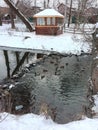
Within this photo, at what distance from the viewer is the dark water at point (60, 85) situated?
11.5 m

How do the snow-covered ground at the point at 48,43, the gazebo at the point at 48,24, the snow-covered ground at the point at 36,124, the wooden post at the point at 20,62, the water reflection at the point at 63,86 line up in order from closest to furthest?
the snow-covered ground at the point at 36,124 → the water reflection at the point at 63,86 → the wooden post at the point at 20,62 → the snow-covered ground at the point at 48,43 → the gazebo at the point at 48,24

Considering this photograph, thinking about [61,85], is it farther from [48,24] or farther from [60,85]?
[48,24]

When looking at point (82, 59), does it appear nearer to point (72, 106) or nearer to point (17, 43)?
point (17, 43)

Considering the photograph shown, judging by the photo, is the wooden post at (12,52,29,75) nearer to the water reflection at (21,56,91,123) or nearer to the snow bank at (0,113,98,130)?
the water reflection at (21,56,91,123)

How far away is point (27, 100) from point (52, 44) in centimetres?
1370

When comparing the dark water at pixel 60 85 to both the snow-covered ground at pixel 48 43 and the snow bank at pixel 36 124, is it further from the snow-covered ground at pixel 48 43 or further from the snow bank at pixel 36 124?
the snow-covered ground at pixel 48 43

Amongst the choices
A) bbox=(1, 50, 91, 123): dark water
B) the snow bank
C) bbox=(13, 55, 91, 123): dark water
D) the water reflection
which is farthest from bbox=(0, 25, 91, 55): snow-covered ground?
the snow bank

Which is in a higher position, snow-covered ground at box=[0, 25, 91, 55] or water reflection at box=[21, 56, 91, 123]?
water reflection at box=[21, 56, 91, 123]

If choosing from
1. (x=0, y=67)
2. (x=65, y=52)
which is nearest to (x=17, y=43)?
(x=65, y=52)

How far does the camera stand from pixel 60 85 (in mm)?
14859

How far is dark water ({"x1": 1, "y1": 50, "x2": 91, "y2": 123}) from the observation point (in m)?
11.5

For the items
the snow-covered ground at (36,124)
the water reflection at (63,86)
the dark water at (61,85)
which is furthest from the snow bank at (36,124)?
the water reflection at (63,86)

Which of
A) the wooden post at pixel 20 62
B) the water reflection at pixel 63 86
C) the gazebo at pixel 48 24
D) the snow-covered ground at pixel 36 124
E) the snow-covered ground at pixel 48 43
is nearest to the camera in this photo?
the snow-covered ground at pixel 36 124

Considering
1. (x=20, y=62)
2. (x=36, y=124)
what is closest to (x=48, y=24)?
(x=20, y=62)
